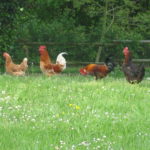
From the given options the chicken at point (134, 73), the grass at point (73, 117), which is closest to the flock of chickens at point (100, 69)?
the chicken at point (134, 73)

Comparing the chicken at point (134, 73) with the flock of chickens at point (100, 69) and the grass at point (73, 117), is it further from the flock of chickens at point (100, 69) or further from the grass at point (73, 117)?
the grass at point (73, 117)

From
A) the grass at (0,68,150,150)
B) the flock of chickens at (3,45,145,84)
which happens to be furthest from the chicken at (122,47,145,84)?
the grass at (0,68,150,150)

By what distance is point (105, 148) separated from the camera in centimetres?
571

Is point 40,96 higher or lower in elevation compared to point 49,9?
lower

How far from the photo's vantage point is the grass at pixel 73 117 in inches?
237

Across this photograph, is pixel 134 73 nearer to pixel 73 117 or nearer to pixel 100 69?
pixel 100 69

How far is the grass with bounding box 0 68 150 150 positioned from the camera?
19.8ft

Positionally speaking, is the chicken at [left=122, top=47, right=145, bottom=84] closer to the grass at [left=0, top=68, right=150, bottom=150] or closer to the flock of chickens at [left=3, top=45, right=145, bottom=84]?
the flock of chickens at [left=3, top=45, right=145, bottom=84]

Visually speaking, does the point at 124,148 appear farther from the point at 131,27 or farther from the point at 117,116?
the point at 131,27

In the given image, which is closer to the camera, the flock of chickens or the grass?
the grass

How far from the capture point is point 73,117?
24.5ft

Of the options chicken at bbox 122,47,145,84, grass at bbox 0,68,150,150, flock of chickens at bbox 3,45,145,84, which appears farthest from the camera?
flock of chickens at bbox 3,45,145,84

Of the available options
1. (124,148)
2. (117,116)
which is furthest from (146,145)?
(117,116)

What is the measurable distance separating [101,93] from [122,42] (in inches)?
412
